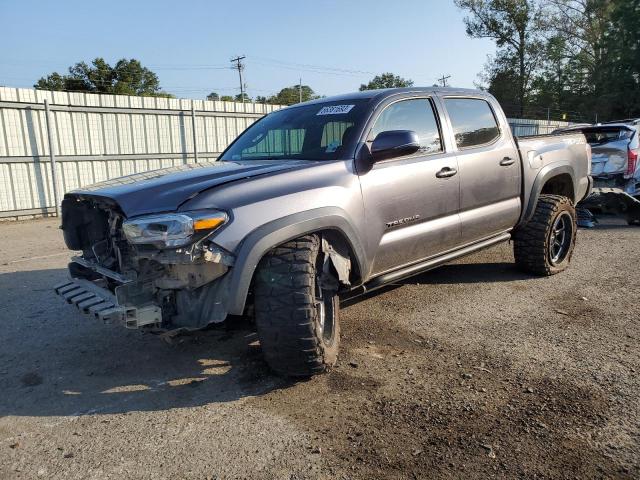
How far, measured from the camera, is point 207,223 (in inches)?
108

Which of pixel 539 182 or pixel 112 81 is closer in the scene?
pixel 539 182

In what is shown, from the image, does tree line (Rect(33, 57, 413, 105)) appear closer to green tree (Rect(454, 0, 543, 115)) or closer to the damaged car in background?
green tree (Rect(454, 0, 543, 115))

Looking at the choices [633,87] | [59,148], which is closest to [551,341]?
[59,148]

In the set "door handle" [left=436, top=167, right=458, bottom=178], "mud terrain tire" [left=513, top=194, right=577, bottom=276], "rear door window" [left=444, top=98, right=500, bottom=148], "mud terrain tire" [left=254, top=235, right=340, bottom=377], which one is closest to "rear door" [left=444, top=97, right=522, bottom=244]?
"rear door window" [left=444, top=98, right=500, bottom=148]

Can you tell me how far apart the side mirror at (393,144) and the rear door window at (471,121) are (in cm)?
111

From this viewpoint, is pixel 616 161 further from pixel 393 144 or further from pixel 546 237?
pixel 393 144

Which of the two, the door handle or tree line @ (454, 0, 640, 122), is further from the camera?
tree line @ (454, 0, 640, 122)

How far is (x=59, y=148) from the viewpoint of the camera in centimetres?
1206

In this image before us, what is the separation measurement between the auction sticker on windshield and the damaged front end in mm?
1616

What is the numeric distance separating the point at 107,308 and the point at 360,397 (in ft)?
5.23

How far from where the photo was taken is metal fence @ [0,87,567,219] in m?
11.4

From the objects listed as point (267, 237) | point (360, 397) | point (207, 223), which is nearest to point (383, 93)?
point (267, 237)

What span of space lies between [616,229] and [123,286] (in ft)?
27.0

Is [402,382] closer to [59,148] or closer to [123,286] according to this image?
[123,286]
